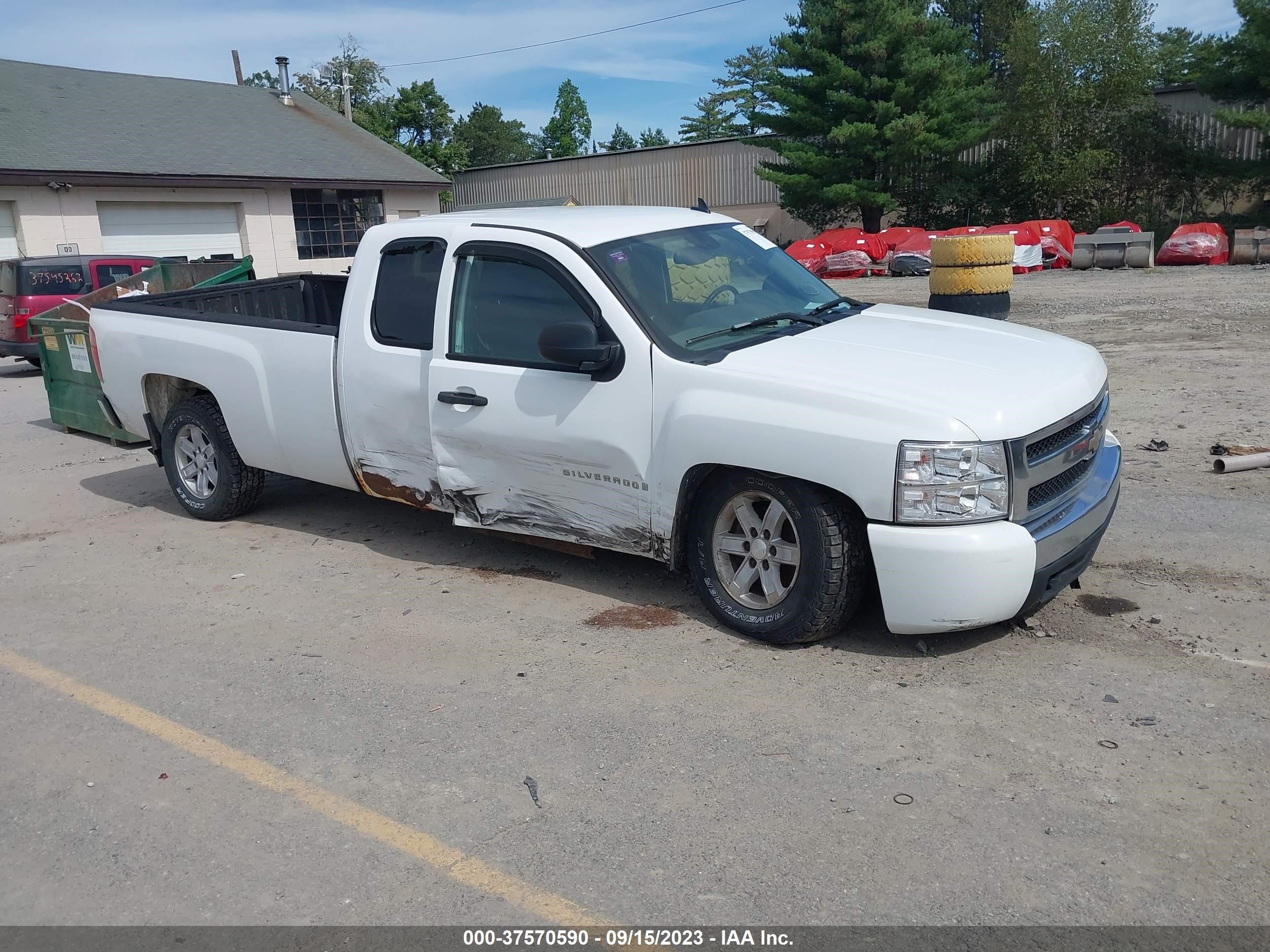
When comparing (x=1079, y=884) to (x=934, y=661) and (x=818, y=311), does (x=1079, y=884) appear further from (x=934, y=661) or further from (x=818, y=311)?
(x=818, y=311)

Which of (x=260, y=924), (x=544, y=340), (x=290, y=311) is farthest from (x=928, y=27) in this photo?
(x=260, y=924)

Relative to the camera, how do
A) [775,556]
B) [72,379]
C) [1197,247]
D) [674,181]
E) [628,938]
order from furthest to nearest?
[674,181], [1197,247], [72,379], [775,556], [628,938]

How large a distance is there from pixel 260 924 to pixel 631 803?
118 cm

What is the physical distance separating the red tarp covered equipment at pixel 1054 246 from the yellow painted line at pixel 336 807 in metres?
24.4

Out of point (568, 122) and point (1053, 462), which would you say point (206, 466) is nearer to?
point (1053, 462)

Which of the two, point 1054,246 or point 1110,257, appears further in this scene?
point 1054,246

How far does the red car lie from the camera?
15.8 m

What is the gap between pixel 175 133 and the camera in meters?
29.1

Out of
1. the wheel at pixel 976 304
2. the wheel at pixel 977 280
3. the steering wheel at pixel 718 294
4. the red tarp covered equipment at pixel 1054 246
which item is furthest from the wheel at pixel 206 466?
the red tarp covered equipment at pixel 1054 246

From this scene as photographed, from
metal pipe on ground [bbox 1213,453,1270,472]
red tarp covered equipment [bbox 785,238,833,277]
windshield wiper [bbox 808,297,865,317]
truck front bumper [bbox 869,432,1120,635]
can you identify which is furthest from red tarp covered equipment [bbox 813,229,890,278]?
truck front bumper [bbox 869,432,1120,635]

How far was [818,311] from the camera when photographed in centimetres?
559

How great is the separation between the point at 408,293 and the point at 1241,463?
5.16 metres

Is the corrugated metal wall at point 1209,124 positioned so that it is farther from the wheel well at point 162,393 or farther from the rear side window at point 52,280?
the wheel well at point 162,393

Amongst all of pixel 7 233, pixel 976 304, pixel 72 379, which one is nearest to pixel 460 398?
pixel 72 379
